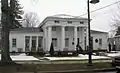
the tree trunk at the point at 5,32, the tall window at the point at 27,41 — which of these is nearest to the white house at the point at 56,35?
the tall window at the point at 27,41

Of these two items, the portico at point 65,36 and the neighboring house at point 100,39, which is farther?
the neighboring house at point 100,39

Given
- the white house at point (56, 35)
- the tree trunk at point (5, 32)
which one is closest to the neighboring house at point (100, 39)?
the white house at point (56, 35)

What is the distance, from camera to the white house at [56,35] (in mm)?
43469

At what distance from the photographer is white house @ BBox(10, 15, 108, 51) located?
4347 cm

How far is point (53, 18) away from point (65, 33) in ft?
13.8

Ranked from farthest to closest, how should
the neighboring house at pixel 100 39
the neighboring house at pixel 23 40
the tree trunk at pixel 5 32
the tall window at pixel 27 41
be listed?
1. the neighboring house at pixel 100 39
2. the tall window at pixel 27 41
3. the neighboring house at pixel 23 40
4. the tree trunk at pixel 5 32

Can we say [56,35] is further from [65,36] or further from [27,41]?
[27,41]

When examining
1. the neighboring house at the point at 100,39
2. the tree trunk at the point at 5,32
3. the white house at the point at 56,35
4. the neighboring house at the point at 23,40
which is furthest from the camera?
the neighboring house at the point at 100,39

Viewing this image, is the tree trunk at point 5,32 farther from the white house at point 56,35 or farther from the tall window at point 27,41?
the tall window at point 27,41

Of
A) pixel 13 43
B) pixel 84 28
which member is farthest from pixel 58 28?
pixel 13 43

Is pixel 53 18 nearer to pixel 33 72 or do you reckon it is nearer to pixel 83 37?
pixel 83 37

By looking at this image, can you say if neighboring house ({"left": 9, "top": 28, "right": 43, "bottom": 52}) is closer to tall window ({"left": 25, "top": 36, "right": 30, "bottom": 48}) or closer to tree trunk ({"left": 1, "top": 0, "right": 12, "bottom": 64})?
tall window ({"left": 25, "top": 36, "right": 30, "bottom": 48})

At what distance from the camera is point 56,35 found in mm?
45000

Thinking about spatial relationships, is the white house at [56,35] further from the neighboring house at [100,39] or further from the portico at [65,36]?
the neighboring house at [100,39]
